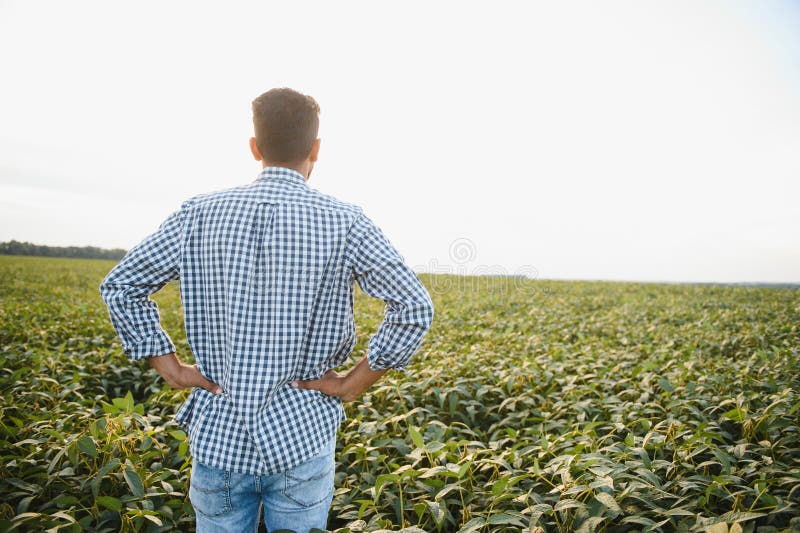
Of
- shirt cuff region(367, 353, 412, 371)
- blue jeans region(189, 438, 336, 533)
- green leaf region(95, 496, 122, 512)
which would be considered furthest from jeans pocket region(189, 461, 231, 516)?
green leaf region(95, 496, 122, 512)

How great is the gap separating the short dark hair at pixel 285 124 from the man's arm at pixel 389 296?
33cm

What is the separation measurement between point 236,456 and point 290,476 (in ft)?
0.62

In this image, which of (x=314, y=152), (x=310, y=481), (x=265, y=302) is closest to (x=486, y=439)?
(x=310, y=481)

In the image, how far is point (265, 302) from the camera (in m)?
1.33

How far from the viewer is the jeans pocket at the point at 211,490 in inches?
54.4

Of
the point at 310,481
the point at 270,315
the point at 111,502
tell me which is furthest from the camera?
the point at 111,502

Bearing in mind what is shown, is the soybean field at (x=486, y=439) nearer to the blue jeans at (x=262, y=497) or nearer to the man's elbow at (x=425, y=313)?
the blue jeans at (x=262, y=497)

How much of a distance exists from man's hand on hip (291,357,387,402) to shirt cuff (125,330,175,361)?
0.53 m

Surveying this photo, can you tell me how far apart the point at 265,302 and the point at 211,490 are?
0.66 meters

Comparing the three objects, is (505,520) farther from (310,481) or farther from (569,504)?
(310,481)

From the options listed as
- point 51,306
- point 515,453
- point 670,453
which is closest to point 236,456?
point 515,453

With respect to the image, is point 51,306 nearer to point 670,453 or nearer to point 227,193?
point 227,193

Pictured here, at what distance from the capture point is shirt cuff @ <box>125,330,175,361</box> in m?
1.46

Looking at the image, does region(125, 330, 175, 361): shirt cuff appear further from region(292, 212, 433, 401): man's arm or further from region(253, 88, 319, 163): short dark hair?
region(253, 88, 319, 163): short dark hair
